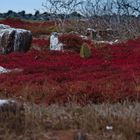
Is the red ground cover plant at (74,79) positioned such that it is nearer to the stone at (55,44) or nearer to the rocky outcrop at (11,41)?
the rocky outcrop at (11,41)

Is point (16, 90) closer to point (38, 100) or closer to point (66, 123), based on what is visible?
point (38, 100)

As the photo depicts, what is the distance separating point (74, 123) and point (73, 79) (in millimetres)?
6689

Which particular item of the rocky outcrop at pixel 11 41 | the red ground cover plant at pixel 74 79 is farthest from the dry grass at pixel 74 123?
the rocky outcrop at pixel 11 41

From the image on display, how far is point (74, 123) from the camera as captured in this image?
7098mm

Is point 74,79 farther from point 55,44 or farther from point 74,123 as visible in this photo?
point 55,44

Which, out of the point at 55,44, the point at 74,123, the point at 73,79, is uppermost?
the point at 55,44

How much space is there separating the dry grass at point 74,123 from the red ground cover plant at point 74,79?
9.20ft

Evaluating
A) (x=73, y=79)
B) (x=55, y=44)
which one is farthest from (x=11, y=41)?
(x=73, y=79)

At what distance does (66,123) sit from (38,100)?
4.37 metres

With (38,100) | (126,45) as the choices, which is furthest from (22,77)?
(126,45)

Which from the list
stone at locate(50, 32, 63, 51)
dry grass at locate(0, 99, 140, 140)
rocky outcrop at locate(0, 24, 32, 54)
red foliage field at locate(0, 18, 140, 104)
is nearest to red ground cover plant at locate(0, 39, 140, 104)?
red foliage field at locate(0, 18, 140, 104)

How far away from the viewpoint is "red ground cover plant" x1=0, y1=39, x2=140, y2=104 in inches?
439

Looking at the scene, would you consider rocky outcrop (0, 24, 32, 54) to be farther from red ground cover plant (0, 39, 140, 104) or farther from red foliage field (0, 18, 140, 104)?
red ground cover plant (0, 39, 140, 104)

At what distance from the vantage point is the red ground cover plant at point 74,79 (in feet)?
36.6
